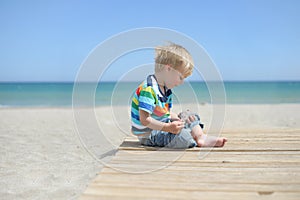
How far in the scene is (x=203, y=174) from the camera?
5.49 ft

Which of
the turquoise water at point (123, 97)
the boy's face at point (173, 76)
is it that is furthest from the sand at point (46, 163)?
the boy's face at point (173, 76)

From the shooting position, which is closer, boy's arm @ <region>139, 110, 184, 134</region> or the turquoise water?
boy's arm @ <region>139, 110, 184, 134</region>

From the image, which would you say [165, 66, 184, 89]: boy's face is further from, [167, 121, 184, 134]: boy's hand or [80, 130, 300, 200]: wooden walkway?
[80, 130, 300, 200]: wooden walkway

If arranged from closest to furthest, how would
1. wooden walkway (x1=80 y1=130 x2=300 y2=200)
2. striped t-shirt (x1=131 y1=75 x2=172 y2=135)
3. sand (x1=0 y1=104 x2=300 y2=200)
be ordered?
wooden walkway (x1=80 y1=130 x2=300 y2=200)
striped t-shirt (x1=131 y1=75 x2=172 y2=135)
sand (x1=0 y1=104 x2=300 y2=200)

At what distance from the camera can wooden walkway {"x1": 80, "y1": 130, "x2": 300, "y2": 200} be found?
54.7 inches

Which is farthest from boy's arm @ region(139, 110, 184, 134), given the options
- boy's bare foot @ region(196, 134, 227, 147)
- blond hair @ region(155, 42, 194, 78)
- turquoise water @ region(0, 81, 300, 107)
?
turquoise water @ region(0, 81, 300, 107)

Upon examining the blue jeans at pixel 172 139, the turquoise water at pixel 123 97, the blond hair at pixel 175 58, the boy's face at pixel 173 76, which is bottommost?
the turquoise water at pixel 123 97

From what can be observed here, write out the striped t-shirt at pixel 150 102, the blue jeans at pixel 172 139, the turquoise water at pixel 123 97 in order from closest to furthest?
the striped t-shirt at pixel 150 102 → the blue jeans at pixel 172 139 → the turquoise water at pixel 123 97

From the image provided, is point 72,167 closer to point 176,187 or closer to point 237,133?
point 237,133

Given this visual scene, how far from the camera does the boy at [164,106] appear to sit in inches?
88.5

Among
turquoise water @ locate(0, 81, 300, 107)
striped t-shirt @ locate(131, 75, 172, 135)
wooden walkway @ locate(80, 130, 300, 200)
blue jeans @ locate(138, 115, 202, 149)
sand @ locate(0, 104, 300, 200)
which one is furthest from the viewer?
turquoise water @ locate(0, 81, 300, 107)

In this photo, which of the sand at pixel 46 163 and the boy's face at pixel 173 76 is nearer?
the boy's face at pixel 173 76

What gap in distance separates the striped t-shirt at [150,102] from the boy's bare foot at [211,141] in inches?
14.2

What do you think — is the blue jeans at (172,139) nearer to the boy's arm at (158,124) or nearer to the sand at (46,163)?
the boy's arm at (158,124)
